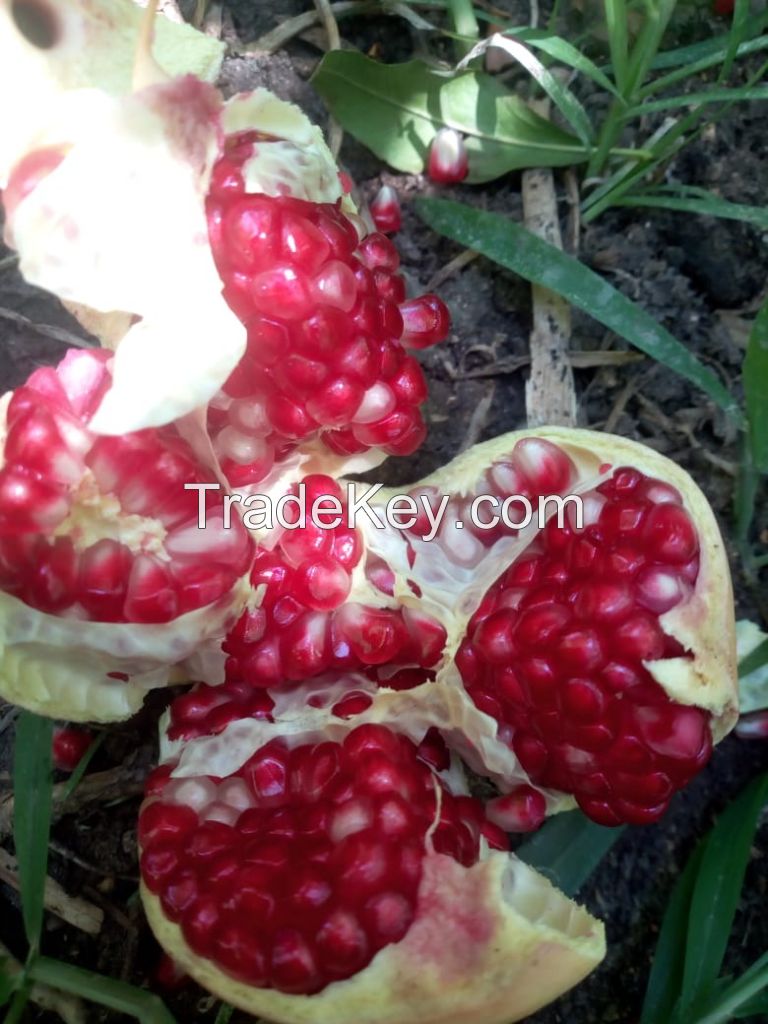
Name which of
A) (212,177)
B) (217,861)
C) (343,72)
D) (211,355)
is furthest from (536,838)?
(343,72)

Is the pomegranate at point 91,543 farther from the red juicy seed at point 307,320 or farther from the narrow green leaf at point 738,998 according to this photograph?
the narrow green leaf at point 738,998

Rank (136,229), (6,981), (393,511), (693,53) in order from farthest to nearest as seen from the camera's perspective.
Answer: (693,53), (393,511), (6,981), (136,229)

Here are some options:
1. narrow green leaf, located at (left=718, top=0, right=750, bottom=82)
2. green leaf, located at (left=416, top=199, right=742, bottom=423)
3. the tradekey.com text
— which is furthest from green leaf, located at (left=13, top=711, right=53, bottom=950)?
narrow green leaf, located at (left=718, top=0, right=750, bottom=82)

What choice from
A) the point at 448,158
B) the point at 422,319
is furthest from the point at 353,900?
the point at 448,158

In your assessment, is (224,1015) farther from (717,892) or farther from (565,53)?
(565,53)

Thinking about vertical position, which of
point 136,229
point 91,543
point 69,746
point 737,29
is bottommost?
point 69,746

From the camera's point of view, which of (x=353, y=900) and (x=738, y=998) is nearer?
(x=353, y=900)
